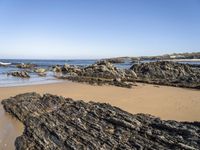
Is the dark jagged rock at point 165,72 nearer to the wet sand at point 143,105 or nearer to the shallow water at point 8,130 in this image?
the wet sand at point 143,105

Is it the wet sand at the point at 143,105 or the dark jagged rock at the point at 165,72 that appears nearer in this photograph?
the wet sand at the point at 143,105

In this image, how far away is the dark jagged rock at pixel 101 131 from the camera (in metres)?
9.52

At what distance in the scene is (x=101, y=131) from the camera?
→ 426 inches

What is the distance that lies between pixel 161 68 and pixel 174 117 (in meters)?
26.0

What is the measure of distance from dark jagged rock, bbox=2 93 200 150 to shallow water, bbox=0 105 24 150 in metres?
0.46

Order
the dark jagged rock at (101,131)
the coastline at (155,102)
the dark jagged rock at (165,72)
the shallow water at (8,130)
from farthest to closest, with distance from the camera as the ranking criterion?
the dark jagged rock at (165,72), the coastline at (155,102), the shallow water at (8,130), the dark jagged rock at (101,131)

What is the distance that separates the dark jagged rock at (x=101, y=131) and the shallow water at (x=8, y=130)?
0.46 metres

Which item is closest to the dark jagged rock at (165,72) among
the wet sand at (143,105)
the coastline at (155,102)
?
the coastline at (155,102)

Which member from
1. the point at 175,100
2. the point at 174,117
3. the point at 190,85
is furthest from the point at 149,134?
the point at 190,85

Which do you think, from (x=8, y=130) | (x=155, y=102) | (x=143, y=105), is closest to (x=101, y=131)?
(x=8, y=130)

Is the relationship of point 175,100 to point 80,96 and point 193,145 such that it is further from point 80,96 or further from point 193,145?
point 193,145

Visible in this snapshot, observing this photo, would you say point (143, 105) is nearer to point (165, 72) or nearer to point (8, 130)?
point (8, 130)

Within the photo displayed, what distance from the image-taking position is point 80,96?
2353 centimetres

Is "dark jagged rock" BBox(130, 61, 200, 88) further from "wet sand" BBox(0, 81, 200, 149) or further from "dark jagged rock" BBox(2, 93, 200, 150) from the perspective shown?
"dark jagged rock" BBox(2, 93, 200, 150)
